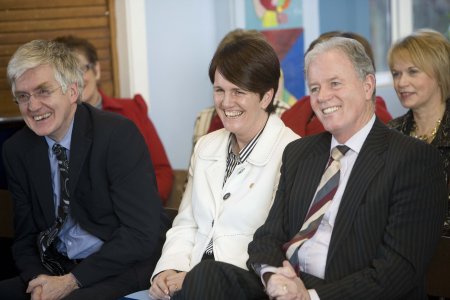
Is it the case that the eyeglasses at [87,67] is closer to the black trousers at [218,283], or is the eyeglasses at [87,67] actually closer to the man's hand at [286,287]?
the black trousers at [218,283]

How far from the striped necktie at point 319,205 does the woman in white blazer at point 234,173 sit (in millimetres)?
296

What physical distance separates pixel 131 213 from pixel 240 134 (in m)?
0.53

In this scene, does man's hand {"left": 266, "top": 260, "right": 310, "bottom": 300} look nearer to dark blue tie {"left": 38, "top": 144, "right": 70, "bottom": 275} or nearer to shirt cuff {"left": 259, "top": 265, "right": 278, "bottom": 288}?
shirt cuff {"left": 259, "top": 265, "right": 278, "bottom": 288}

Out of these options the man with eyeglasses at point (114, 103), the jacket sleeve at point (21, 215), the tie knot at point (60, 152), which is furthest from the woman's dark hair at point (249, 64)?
the man with eyeglasses at point (114, 103)

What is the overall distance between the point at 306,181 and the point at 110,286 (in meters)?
0.90

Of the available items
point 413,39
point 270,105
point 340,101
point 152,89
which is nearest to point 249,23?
point 152,89

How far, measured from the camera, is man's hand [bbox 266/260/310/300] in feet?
7.63

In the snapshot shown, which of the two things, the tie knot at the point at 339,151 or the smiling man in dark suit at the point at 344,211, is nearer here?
the smiling man in dark suit at the point at 344,211

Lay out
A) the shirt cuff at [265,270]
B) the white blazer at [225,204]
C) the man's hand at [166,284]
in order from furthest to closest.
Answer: the white blazer at [225,204], the man's hand at [166,284], the shirt cuff at [265,270]

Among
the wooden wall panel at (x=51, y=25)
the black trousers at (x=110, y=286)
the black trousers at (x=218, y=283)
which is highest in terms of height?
the wooden wall panel at (x=51, y=25)

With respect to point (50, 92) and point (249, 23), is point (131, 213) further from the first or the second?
point (249, 23)

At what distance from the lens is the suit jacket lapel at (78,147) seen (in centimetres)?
302

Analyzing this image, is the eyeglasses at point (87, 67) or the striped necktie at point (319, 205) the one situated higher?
the eyeglasses at point (87, 67)

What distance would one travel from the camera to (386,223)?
238 centimetres
